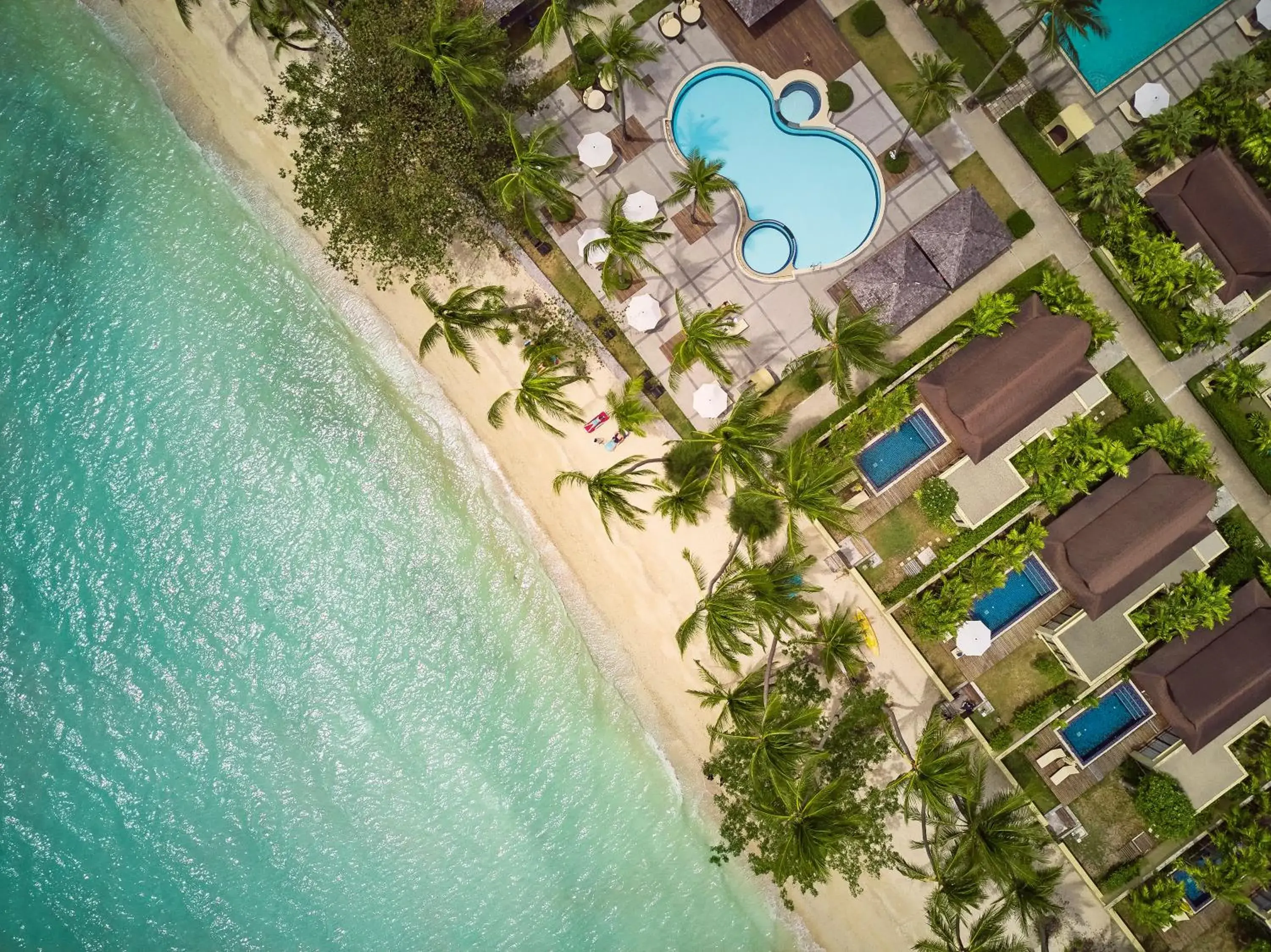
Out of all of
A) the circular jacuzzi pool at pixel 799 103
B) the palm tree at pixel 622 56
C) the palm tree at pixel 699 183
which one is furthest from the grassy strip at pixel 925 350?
the palm tree at pixel 622 56

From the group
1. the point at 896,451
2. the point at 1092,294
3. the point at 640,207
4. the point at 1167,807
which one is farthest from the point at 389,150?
the point at 1167,807

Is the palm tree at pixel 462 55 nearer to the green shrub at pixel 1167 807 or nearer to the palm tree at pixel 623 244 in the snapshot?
the palm tree at pixel 623 244

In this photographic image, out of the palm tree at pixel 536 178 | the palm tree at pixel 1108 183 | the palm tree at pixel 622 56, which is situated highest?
the palm tree at pixel 622 56

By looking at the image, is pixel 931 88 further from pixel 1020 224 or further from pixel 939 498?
pixel 939 498

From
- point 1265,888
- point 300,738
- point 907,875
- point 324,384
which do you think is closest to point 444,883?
point 300,738

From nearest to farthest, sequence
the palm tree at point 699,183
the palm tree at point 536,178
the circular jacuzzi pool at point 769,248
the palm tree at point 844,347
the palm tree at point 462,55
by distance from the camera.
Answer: the palm tree at point 462,55 < the palm tree at point 536,178 < the palm tree at point 844,347 < the palm tree at point 699,183 < the circular jacuzzi pool at point 769,248

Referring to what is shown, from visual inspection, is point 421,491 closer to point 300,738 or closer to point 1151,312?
point 300,738
